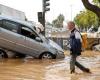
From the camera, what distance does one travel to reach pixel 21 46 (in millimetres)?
21000

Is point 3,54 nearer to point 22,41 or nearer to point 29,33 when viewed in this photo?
point 22,41

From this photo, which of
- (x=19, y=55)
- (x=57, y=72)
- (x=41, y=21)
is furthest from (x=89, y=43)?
(x=57, y=72)

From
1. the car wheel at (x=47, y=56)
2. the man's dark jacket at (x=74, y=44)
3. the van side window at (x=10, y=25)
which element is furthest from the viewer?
the car wheel at (x=47, y=56)

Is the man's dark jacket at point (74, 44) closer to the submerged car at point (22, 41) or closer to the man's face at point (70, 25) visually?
the man's face at point (70, 25)

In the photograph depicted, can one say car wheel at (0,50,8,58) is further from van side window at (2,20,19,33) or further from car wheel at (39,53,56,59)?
car wheel at (39,53,56,59)

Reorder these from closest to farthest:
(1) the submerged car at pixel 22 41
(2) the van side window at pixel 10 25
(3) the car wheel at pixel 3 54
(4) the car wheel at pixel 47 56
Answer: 1. (1) the submerged car at pixel 22 41
2. (2) the van side window at pixel 10 25
3. (3) the car wheel at pixel 3 54
4. (4) the car wheel at pixel 47 56

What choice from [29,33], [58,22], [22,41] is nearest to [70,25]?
[22,41]

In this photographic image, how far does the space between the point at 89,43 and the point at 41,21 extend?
740 centimetres

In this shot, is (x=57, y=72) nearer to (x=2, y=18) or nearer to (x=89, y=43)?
(x=2, y=18)

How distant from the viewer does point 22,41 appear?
21.0m

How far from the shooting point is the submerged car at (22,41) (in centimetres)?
2089

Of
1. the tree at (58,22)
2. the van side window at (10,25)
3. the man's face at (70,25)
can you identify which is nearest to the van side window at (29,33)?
the van side window at (10,25)

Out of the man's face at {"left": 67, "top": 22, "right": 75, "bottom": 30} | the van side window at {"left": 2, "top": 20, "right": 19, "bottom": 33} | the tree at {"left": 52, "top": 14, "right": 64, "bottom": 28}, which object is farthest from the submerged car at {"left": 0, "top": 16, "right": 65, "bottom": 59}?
the tree at {"left": 52, "top": 14, "right": 64, "bottom": 28}

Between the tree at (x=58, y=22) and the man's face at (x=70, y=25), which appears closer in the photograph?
the man's face at (x=70, y=25)
